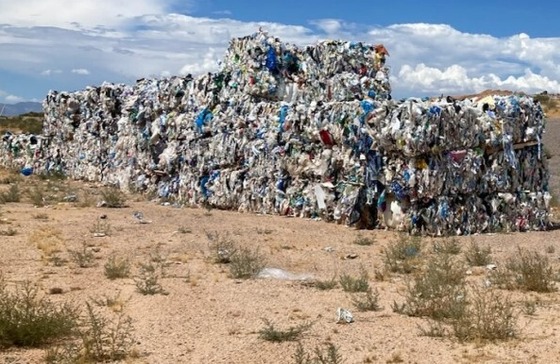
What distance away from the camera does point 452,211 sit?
44.5 feet

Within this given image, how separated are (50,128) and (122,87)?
539cm

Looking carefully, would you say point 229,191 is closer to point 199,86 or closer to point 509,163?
point 199,86

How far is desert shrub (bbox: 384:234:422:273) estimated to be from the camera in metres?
10.2

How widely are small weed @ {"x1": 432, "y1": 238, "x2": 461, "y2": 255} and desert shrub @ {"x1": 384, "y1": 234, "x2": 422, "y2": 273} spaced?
10.6 inches

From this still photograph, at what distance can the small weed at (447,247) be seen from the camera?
1156cm

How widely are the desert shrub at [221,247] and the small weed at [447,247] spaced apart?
3170 mm

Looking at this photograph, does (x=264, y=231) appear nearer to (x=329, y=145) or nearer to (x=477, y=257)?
(x=329, y=145)

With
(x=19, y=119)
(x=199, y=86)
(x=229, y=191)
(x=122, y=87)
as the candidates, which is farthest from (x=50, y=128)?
(x=19, y=119)

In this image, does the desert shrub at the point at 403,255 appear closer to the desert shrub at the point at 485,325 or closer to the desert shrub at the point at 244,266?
the desert shrub at the point at 244,266

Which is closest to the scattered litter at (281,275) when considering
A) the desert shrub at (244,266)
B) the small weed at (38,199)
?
the desert shrub at (244,266)

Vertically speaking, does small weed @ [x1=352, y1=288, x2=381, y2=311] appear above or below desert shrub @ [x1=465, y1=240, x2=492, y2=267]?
below

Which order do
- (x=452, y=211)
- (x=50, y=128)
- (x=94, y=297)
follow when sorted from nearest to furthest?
(x=94, y=297)
(x=452, y=211)
(x=50, y=128)

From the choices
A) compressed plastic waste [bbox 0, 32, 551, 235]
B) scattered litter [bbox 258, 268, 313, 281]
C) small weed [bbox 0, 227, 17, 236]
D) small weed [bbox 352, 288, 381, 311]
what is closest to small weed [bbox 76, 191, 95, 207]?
compressed plastic waste [bbox 0, 32, 551, 235]

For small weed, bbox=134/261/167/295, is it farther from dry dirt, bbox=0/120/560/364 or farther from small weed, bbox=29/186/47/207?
small weed, bbox=29/186/47/207
